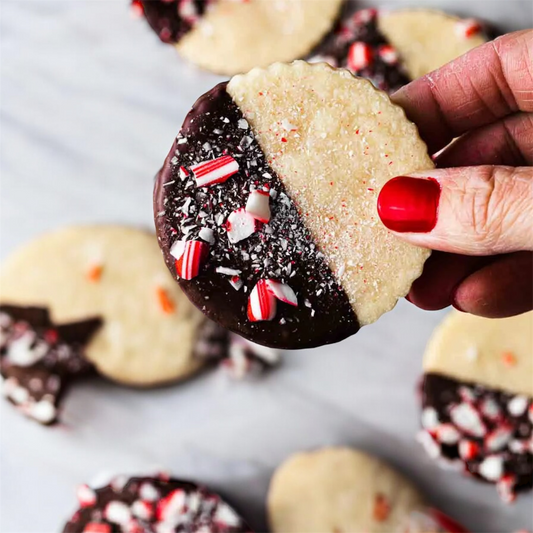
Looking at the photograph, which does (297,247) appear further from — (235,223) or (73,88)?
(73,88)

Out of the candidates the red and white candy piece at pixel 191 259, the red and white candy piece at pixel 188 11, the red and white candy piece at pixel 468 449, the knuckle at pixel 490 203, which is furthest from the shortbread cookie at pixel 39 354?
the knuckle at pixel 490 203

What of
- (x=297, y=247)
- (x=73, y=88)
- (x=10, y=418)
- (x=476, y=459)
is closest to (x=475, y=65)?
(x=297, y=247)

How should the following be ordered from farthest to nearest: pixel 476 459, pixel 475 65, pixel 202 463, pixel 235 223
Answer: pixel 202 463 → pixel 476 459 → pixel 475 65 → pixel 235 223

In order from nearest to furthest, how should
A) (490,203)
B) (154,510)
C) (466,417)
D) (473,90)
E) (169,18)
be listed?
(490,203) → (473,90) → (154,510) → (466,417) → (169,18)

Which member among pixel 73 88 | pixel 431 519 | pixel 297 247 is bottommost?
pixel 431 519

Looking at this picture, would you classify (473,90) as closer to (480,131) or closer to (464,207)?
(480,131)

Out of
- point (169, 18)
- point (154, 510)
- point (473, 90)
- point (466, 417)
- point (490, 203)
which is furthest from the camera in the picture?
point (169, 18)

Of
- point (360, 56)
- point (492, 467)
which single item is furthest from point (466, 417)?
point (360, 56)
